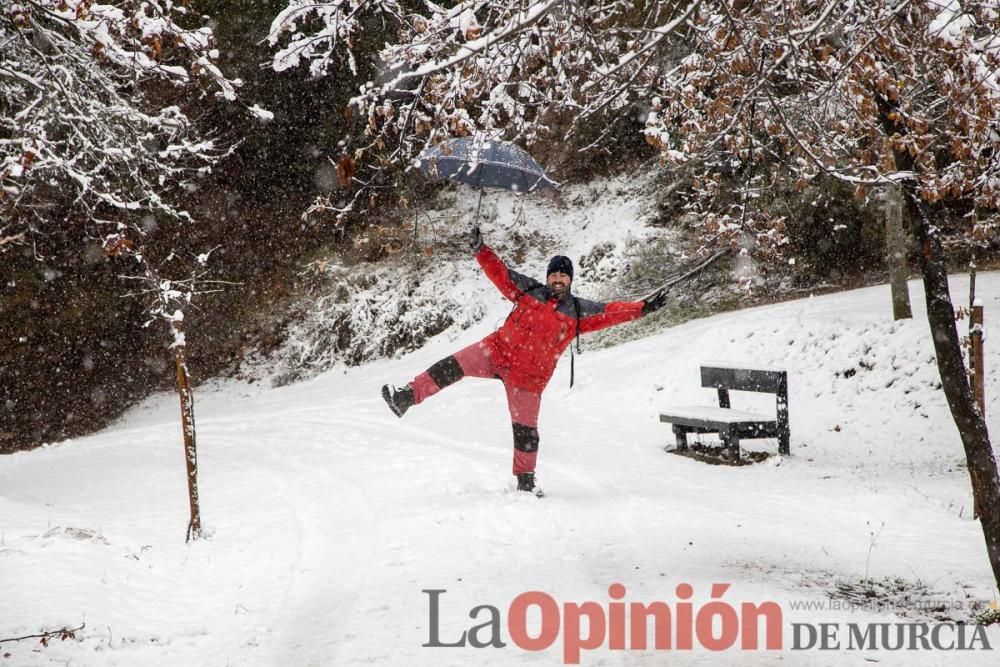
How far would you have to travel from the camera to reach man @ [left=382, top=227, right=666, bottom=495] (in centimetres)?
588

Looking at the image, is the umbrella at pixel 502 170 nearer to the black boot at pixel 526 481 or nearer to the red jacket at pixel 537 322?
the red jacket at pixel 537 322

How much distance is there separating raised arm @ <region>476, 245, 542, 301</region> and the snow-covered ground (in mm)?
1765

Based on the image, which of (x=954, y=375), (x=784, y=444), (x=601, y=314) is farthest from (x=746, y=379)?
(x=954, y=375)

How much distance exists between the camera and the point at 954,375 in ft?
12.4

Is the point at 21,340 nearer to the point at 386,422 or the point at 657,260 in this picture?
the point at 386,422

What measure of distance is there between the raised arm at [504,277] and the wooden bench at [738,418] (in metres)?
3.21

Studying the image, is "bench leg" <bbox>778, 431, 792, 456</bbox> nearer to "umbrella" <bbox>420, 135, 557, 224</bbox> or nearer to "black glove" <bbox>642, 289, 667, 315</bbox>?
"black glove" <bbox>642, 289, 667, 315</bbox>

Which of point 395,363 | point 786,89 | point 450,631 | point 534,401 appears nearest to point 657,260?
point 786,89

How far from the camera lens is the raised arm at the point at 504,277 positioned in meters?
5.77

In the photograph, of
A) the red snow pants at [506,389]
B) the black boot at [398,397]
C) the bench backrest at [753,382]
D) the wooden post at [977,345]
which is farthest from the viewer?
the bench backrest at [753,382]

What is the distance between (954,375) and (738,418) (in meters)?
4.12

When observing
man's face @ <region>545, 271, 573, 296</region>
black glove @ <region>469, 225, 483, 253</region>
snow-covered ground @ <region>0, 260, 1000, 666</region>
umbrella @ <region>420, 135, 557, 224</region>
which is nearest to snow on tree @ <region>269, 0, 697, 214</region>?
umbrella @ <region>420, 135, 557, 224</region>

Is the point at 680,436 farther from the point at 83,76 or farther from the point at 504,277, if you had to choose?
the point at 83,76

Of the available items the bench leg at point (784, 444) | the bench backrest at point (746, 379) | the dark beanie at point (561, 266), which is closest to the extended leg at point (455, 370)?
the dark beanie at point (561, 266)
